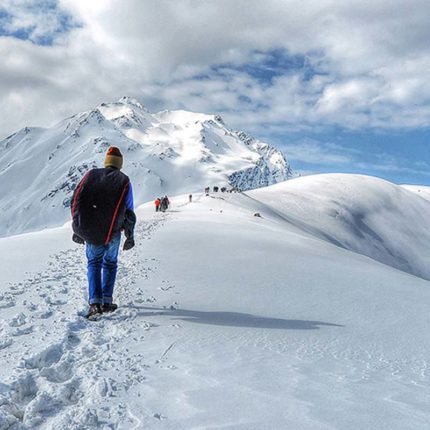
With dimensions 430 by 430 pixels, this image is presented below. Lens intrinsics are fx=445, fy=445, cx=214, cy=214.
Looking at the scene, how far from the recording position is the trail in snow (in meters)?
3.74

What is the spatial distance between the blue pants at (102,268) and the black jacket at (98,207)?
7.8 inches

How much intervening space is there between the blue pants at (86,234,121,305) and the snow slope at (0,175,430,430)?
43 cm

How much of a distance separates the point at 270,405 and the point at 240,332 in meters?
2.59

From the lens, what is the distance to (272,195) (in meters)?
74.3

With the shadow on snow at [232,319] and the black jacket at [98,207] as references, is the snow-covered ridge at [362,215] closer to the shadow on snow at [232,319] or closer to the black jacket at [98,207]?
the shadow on snow at [232,319]

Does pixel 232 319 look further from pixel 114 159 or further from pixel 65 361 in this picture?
pixel 114 159

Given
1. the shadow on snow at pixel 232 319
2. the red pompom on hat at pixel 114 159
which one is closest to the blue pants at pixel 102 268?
the shadow on snow at pixel 232 319

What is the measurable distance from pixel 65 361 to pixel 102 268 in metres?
3.11

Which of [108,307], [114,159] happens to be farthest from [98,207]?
[108,307]

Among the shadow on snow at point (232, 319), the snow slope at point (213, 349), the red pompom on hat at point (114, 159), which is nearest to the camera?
the snow slope at point (213, 349)

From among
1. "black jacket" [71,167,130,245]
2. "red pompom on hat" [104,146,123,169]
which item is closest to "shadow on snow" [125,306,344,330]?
"black jacket" [71,167,130,245]

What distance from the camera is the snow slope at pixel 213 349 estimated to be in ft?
12.7

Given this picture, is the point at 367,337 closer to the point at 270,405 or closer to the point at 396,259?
the point at 270,405

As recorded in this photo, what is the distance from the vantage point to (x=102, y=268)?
313 inches
